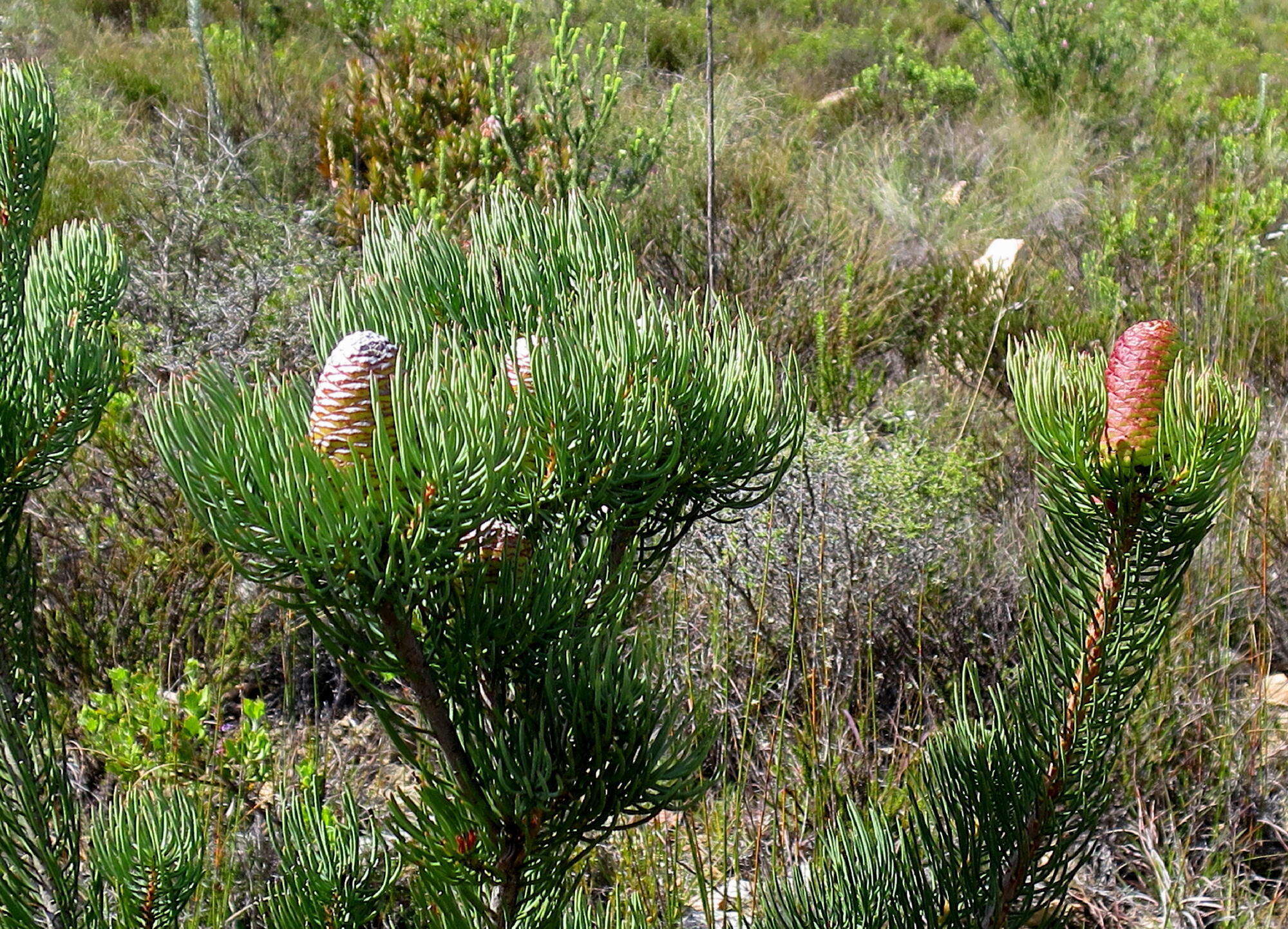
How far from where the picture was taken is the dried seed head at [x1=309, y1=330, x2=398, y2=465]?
0.52 m

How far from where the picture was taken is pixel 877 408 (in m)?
3.58

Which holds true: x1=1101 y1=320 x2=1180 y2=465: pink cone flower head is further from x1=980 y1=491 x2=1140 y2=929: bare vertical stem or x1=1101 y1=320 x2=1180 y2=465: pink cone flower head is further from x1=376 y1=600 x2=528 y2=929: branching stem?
x1=376 y1=600 x2=528 y2=929: branching stem

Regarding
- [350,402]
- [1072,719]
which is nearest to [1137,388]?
[1072,719]

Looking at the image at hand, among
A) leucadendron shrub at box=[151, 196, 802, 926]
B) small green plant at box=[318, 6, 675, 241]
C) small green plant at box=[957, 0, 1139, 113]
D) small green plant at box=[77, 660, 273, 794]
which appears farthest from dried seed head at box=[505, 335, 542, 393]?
small green plant at box=[957, 0, 1139, 113]

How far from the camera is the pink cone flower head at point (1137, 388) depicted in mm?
740

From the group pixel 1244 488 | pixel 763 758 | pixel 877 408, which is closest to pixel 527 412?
pixel 763 758

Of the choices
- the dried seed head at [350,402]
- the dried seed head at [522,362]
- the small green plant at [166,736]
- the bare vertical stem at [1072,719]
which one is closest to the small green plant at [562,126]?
the small green plant at [166,736]

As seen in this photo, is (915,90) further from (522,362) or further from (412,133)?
(522,362)

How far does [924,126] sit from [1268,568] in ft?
21.1

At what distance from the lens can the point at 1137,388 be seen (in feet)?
2.48

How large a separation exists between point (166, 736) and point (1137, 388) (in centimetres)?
179

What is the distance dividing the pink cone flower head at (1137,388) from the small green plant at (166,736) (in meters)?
1.42

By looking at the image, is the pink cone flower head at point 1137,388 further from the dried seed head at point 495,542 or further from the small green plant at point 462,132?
the small green plant at point 462,132

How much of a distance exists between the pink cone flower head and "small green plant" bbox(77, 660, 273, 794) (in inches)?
56.0
